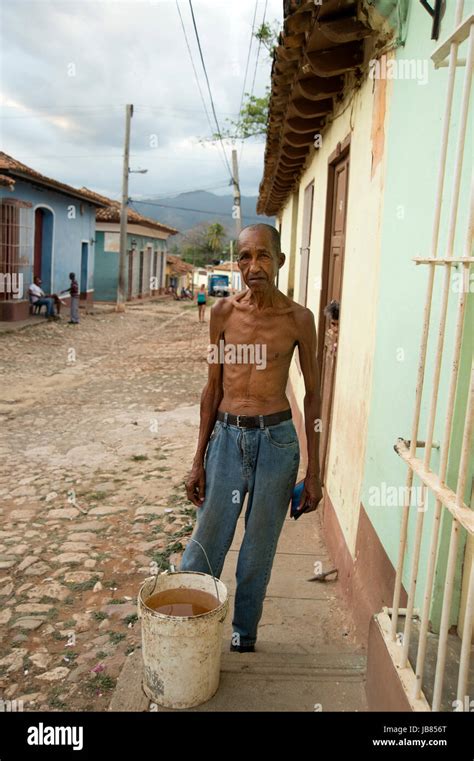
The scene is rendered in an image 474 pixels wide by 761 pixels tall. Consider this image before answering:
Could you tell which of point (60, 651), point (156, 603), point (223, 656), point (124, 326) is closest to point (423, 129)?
point (156, 603)

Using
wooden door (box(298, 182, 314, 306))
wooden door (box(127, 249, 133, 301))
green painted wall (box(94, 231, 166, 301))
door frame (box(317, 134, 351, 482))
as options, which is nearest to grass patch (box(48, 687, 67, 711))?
door frame (box(317, 134, 351, 482))

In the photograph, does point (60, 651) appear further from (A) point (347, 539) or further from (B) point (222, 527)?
(A) point (347, 539)

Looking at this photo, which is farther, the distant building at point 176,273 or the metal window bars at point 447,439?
the distant building at point 176,273

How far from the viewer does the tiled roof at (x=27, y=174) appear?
15.8 m

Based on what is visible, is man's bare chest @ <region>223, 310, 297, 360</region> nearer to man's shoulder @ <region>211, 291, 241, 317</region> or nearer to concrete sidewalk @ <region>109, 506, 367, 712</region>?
man's shoulder @ <region>211, 291, 241, 317</region>

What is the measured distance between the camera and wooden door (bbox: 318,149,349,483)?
15.0 ft

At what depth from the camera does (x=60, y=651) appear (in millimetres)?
3293

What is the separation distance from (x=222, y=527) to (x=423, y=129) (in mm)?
1774

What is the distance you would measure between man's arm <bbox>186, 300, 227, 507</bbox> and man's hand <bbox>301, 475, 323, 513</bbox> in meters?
0.44

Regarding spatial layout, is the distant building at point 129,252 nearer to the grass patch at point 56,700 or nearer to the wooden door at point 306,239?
the wooden door at point 306,239

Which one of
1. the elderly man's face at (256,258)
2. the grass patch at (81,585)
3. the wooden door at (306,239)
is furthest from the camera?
the wooden door at (306,239)

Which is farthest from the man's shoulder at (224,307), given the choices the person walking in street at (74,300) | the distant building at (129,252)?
the distant building at (129,252)

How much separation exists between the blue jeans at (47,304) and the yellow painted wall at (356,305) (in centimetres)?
1498

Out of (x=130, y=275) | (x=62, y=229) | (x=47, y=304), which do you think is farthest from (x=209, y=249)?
(x=47, y=304)
